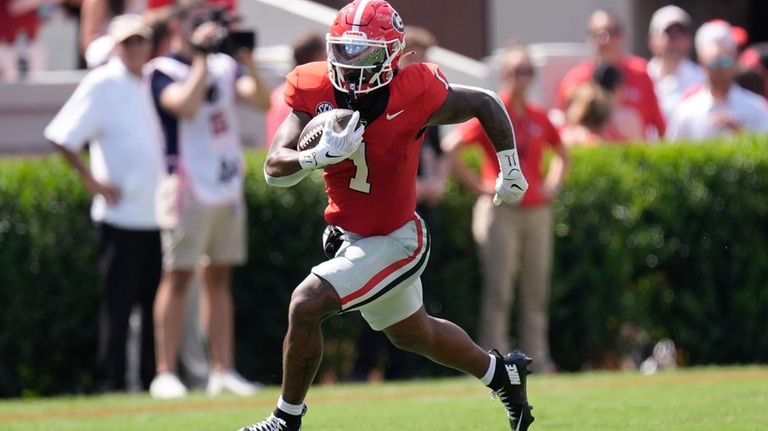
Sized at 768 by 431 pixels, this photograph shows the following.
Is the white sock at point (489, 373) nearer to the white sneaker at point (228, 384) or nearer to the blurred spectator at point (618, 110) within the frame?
the white sneaker at point (228, 384)

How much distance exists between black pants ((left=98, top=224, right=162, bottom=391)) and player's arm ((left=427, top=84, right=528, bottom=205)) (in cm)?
468

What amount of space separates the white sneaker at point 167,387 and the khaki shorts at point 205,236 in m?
0.79

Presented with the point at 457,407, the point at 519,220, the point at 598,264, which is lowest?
the point at 598,264

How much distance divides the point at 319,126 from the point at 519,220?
5.72m

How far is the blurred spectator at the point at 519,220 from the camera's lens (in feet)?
42.2

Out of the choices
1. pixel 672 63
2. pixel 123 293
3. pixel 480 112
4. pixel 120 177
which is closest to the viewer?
pixel 480 112

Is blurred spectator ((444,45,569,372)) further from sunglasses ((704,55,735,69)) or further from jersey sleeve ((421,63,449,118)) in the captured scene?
jersey sleeve ((421,63,449,118))

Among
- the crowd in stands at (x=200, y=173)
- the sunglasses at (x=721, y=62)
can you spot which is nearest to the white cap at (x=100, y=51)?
the crowd in stands at (x=200, y=173)

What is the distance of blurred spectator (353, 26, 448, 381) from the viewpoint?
1270 cm

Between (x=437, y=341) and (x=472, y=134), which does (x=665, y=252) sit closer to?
(x=472, y=134)

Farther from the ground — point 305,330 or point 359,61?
point 359,61

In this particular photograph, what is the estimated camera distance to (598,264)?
1355 cm

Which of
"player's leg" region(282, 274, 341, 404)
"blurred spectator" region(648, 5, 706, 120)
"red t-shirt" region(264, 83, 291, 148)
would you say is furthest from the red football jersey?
"blurred spectator" region(648, 5, 706, 120)

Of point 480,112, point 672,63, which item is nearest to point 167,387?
point 480,112
